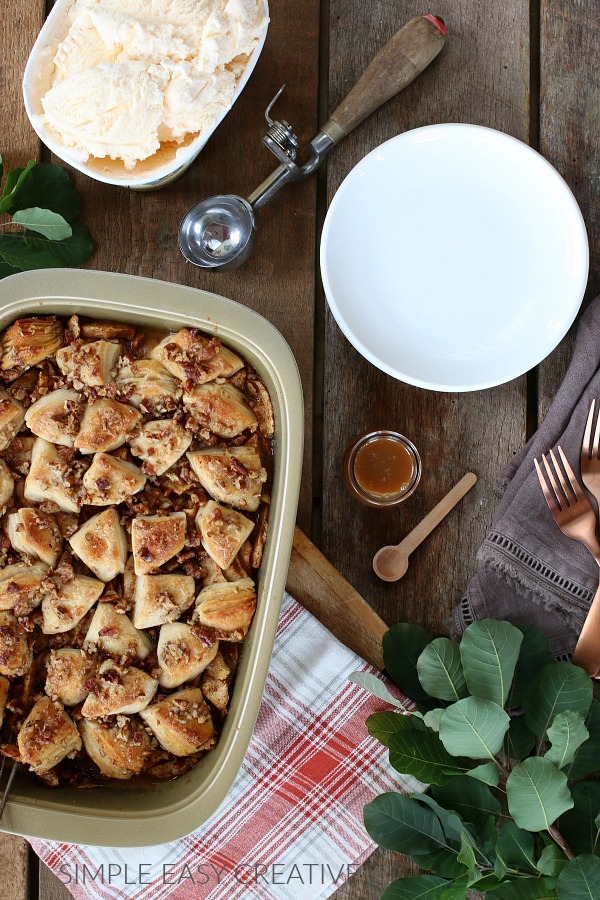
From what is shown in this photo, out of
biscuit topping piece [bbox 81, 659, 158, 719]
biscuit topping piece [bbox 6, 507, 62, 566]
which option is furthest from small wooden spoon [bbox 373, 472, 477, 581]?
biscuit topping piece [bbox 6, 507, 62, 566]

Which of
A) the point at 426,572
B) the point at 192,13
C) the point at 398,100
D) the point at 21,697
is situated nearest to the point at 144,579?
the point at 21,697

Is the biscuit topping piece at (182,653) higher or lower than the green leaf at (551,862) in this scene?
higher

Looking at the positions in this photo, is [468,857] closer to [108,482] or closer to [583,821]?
[583,821]

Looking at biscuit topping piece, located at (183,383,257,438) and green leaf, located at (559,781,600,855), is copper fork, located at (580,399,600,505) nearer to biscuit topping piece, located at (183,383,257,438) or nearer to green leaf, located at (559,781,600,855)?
green leaf, located at (559,781,600,855)

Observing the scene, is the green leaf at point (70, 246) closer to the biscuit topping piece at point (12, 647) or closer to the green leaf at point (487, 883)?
the biscuit topping piece at point (12, 647)

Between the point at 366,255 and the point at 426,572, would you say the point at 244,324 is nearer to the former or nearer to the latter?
the point at 366,255

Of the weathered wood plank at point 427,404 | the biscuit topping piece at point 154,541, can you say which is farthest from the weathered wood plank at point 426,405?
the biscuit topping piece at point 154,541
